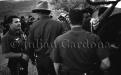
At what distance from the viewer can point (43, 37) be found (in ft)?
18.6

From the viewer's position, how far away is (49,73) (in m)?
5.91

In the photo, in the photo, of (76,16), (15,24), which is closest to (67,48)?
(76,16)

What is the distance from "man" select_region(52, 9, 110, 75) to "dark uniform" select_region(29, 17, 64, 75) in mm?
1180

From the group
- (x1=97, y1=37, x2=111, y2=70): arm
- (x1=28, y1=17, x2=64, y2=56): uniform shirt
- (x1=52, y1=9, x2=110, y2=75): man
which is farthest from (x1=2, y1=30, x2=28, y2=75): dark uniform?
(x1=97, y1=37, x2=111, y2=70): arm

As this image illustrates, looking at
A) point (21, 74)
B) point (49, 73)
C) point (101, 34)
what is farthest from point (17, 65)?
point (101, 34)

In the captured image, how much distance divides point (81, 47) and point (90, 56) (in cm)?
19

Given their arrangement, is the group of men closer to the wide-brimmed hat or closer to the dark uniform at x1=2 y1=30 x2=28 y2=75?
the wide-brimmed hat

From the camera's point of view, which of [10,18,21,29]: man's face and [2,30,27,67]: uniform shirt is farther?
[10,18,21,29]: man's face

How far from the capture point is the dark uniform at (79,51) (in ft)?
14.0

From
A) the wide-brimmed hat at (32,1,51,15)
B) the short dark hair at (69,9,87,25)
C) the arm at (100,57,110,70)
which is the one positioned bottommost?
the arm at (100,57,110,70)

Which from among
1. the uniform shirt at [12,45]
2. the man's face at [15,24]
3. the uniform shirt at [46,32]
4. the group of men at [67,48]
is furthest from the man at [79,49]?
the man's face at [15,24]

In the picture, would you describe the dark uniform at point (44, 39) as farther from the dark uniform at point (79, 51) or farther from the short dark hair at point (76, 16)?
the short dark hair at point (76, 16)

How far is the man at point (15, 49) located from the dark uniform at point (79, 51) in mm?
2088

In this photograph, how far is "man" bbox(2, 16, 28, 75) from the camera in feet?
20.6
